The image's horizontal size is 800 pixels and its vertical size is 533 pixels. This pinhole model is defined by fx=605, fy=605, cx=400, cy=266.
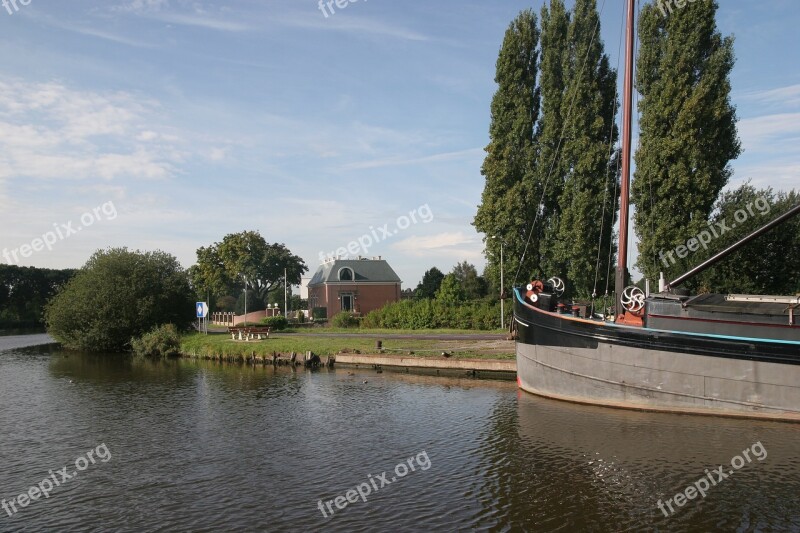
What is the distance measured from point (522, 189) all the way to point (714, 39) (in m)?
13.2

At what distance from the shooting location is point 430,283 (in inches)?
2980

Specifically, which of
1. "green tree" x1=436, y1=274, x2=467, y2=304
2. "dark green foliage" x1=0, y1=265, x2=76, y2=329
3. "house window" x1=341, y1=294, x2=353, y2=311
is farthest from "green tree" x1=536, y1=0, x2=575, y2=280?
"dark green foliage" x1=0, y1=265, x2=76, y2=329

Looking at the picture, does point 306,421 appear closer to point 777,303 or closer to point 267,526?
point 267,526

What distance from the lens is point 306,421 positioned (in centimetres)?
1812

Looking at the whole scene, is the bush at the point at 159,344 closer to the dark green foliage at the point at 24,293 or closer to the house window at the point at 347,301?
the house window at the point at 347,301

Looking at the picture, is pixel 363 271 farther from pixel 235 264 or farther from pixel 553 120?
pixel 553 120

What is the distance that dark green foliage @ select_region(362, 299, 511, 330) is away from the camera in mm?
42688

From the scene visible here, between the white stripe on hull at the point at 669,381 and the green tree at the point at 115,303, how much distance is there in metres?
33.5

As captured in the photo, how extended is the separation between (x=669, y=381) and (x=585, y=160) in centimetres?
2064

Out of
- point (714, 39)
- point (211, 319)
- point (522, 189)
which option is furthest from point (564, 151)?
point (211, 319)

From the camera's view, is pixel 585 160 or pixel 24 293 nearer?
pixel 585 160

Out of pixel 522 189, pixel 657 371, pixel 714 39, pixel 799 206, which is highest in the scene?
pixel 714 39

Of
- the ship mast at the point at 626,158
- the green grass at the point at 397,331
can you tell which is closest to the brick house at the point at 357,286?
the green grass at the point at 397,331

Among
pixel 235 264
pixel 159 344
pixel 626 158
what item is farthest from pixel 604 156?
pixel 235 264
